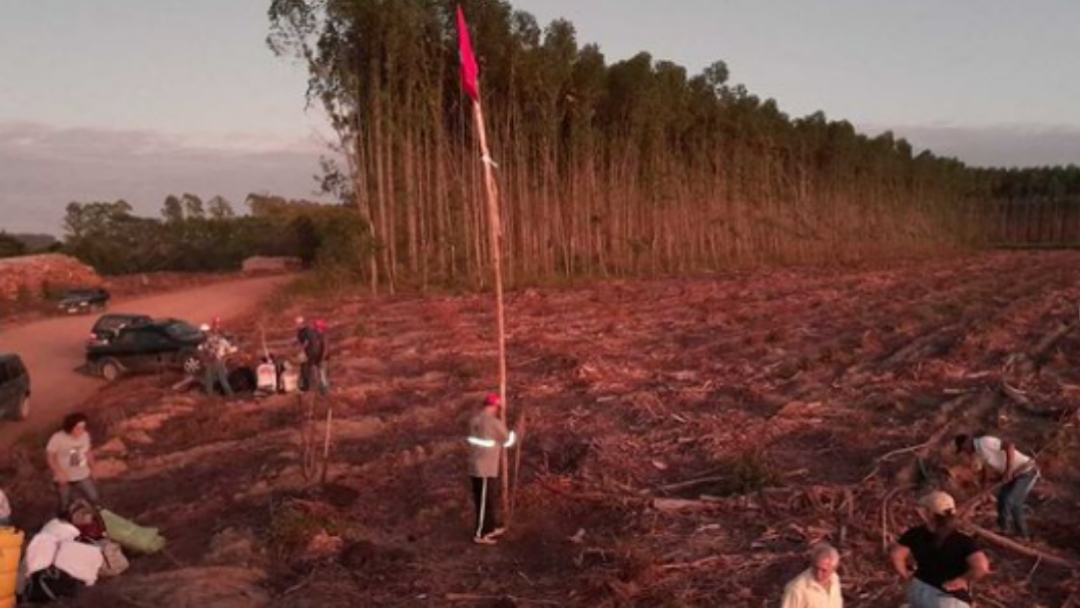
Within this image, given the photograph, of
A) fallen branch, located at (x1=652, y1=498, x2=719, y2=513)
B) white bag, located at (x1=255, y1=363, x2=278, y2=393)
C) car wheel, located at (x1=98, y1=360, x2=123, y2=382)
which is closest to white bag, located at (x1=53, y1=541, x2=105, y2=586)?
fallen branch, located at (x1=652, y1=498, x2=719, y2=513)

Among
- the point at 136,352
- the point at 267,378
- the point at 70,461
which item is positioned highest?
the point at 70,461

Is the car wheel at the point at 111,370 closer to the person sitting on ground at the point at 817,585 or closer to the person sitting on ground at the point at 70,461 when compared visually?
the person sitting on ground at the point at 70,461

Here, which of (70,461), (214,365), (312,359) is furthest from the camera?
(214,365)

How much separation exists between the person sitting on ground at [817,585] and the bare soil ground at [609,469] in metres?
1.93

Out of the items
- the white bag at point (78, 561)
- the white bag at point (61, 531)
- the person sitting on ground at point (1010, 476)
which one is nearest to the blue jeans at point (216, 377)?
the white bag at point (61, 531)

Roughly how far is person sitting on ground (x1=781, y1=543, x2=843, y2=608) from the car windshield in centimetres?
2019

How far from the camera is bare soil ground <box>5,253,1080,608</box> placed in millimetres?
8984

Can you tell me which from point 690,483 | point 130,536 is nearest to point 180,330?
point 130,536

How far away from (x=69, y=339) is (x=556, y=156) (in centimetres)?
2640

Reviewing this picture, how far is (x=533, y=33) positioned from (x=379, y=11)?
8.48 metres

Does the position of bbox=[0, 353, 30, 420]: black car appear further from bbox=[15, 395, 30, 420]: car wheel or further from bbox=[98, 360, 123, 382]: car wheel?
bbox=[98, 360, 123, 382]: car wheel

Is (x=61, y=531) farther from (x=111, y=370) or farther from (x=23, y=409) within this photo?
(x=111, y=370)

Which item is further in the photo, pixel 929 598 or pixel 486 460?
pixel 486 460

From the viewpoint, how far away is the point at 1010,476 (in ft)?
29.7
